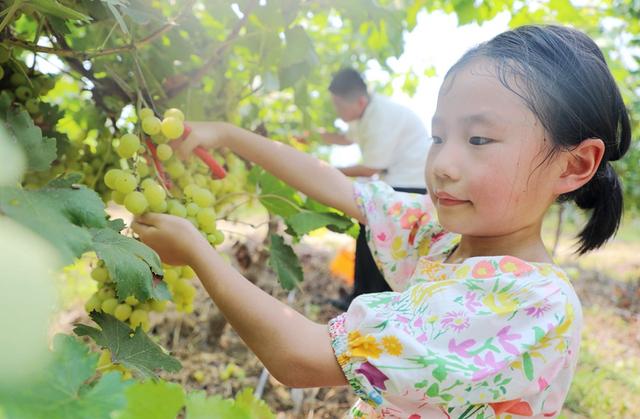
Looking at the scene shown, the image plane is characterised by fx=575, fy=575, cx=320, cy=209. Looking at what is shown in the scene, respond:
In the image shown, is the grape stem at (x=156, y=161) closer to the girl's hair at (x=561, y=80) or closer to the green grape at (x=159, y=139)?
the green grape at (x=159, y=139)

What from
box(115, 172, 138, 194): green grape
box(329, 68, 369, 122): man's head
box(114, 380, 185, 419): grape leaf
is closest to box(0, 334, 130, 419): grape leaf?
box(114, 380, 185, 419): grape leaf

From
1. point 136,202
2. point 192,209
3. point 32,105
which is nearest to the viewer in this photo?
point 136,202

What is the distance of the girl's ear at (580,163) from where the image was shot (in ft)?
3.25

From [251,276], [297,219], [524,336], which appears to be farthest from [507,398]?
[251,276]

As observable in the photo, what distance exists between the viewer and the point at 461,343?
82cm

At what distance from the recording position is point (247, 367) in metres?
2.68

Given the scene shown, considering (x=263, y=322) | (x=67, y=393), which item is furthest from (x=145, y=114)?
(x=67, y=393)

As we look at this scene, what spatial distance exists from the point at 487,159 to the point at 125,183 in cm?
62

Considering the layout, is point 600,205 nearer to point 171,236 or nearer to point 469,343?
point 469,343

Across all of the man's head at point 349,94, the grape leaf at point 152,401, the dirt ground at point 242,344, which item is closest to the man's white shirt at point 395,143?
the man's head at point 349,94

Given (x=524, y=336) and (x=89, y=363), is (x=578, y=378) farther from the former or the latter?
(x=89, y=363)

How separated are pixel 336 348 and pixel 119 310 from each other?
48cm

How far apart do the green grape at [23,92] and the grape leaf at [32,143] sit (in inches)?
18.3

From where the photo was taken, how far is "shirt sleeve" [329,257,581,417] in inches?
31.5
